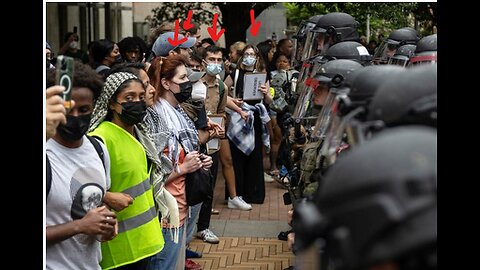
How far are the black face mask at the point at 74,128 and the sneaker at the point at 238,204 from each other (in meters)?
5.51

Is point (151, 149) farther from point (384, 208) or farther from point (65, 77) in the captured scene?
point (384, 208)

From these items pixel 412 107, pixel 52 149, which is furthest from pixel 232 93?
pixel 412 107

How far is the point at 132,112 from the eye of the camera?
12.5ft

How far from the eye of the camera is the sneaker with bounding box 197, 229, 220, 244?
709 cm

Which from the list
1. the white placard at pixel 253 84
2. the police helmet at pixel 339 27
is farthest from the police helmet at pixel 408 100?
the white placard at pixel 253 84

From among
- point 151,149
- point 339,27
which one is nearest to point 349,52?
point 339,27

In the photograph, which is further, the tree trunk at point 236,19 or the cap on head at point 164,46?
the tree trunk at point 236,19

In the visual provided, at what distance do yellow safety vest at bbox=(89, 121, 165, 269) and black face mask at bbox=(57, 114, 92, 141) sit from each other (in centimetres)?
62

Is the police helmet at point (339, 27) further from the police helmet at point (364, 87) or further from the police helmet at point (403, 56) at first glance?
the police helmet at point (364, 87)

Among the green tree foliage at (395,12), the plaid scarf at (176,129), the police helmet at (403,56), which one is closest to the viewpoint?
the police helmet at (403,56)

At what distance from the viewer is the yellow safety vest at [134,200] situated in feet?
12.2

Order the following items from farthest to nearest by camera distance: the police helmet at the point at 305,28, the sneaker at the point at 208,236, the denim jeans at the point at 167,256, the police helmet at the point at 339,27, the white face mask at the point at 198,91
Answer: the sneaker at the point at 208,236 < the police helmet at the point at 305,28 < the police helmet at the point at 339,27 < the white face mask at the point at 198,91 < the denim jeans at the point at 167,256

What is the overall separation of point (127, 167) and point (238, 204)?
4819 millimetres
